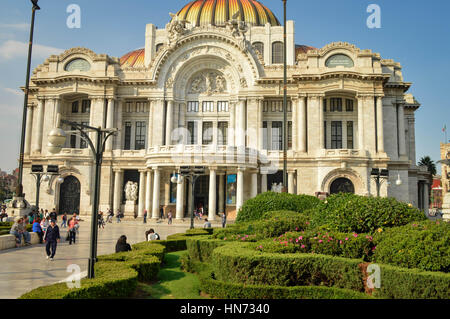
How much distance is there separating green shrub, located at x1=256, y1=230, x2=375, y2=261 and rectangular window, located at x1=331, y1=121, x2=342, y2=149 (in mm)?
33915

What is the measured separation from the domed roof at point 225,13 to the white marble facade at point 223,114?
12.4 m

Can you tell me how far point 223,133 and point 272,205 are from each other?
93.7 ft

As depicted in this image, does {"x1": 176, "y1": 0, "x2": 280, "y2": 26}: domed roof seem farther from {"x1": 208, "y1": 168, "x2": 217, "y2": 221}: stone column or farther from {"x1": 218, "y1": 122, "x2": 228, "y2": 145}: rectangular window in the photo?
{"x1": 208, "y1": 168, "x2": 217, "y2": 221}: stone column

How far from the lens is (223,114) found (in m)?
47.1

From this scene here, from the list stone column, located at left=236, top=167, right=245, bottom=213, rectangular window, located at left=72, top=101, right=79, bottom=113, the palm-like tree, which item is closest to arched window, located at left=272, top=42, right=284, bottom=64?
stone column, located at left=236, top=167, right=245, bottom=213

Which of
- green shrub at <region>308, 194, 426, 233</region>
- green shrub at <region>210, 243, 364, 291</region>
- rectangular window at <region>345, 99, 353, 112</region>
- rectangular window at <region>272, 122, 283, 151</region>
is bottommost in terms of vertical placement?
green shrub at <region>210, 243, 364, 291</region>

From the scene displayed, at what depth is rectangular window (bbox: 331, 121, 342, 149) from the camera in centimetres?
4425

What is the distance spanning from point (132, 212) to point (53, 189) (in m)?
9.84

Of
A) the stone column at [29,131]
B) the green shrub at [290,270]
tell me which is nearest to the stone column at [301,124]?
the green shrub at [290,270]

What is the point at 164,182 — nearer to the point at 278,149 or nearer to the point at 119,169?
the point at 119,169

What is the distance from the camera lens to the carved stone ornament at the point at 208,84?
47.5 m

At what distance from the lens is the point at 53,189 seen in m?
44.0

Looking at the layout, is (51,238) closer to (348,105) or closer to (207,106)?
(207,106)
